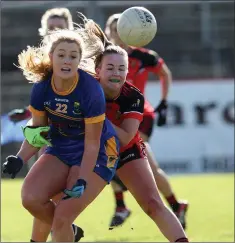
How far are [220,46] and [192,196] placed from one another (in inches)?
163

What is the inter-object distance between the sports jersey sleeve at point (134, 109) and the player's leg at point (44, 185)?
1.90ft

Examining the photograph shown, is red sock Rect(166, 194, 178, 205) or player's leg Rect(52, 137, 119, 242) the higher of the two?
player's leg Rect(52, 137, 119, 242)

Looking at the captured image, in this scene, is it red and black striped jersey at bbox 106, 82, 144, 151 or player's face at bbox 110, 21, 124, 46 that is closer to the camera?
red and black striped jersey at bbox 106, 82, 144, 151

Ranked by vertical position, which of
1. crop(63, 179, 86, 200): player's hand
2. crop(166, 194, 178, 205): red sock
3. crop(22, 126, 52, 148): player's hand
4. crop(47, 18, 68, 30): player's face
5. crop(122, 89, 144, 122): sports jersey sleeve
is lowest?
crop(166, 194, 178, 205): red sock

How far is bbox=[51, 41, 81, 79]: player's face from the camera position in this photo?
5641 mm

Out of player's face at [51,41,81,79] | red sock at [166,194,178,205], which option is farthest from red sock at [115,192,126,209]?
player's face at [51,41,81,79]

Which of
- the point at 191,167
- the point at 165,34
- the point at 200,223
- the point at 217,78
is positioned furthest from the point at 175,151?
the point at 200,223

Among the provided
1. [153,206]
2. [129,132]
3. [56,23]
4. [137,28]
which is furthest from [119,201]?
[129,132]

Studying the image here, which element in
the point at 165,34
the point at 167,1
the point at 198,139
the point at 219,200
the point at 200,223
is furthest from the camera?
the point at 165,34

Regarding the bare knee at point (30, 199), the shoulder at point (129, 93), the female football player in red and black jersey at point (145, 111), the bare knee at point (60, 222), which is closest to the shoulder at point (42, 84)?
the shoulder at point (129, 93)

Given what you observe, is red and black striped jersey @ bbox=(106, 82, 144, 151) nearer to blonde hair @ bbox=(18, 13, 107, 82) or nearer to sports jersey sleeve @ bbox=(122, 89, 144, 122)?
sports jersey sleeve @ bbox=(122, 89, 144, 122)

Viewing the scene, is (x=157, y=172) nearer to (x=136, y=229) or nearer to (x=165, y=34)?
(x=136, y=229)

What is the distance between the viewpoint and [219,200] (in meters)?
11.2

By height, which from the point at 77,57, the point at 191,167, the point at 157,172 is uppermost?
the point at 77,57
